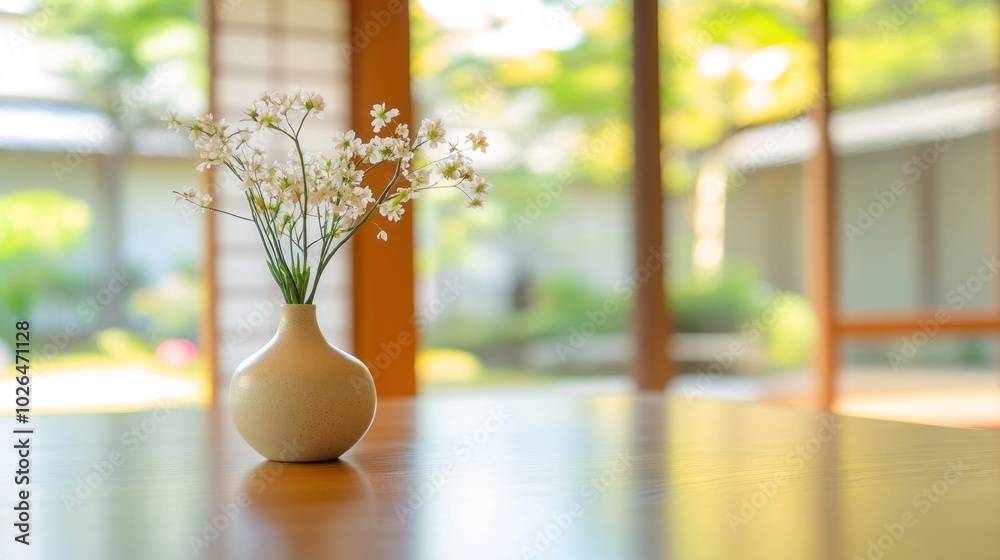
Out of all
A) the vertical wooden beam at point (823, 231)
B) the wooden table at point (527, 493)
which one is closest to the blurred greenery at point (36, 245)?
the wooden table at point (527, 493)

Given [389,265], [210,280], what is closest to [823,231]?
[389,265]

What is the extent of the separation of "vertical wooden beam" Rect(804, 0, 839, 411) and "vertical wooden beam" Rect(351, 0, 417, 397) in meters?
1.92

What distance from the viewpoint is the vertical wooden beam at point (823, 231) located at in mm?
4215

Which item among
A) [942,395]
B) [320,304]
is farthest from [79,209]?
[942,395]

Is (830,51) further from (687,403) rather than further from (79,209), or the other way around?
(79,209)

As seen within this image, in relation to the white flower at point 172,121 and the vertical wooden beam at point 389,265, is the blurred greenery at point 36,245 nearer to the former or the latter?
the vertical wooden beam at point 389,265

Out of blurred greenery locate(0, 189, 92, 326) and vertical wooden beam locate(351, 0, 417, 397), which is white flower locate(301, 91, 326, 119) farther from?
blurred greenery locate(0, 189, 92, 326)

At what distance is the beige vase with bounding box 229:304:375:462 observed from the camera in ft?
3.77

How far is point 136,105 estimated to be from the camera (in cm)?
409

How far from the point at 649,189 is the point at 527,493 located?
10.2 ft

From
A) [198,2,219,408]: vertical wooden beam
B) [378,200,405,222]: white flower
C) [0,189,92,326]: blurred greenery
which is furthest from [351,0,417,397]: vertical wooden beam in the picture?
[378,200,405,222]: white flower

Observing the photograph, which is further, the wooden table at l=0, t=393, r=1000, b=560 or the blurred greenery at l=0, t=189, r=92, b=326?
the blurred greenery at l=0, t=189, r=92, b=326

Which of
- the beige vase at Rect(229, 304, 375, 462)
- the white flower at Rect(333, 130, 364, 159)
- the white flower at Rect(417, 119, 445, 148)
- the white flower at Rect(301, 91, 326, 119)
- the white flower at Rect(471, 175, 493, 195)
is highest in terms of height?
the white flower at Rect(301, 91, 326, 119)

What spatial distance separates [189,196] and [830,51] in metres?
3.69
